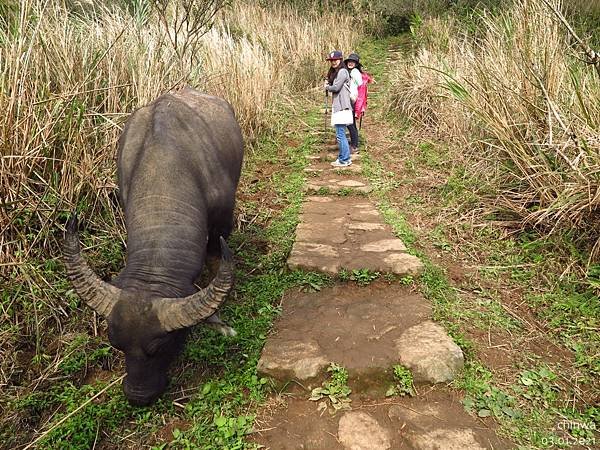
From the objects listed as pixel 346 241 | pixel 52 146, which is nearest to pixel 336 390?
pixel 346 241

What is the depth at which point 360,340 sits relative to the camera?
2852 mm

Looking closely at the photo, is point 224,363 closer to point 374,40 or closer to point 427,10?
point 427,10

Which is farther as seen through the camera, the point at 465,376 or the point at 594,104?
the point at 594,104

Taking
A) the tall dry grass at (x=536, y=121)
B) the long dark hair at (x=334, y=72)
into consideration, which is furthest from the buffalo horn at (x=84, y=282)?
the long dark hair at (x=334, y=72)

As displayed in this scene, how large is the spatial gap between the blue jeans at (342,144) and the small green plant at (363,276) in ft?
10.5

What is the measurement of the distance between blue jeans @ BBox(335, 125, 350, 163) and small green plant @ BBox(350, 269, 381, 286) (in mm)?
3191

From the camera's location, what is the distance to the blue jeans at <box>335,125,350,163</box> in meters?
6.35

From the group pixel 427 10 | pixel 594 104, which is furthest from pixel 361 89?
pixel 427 10

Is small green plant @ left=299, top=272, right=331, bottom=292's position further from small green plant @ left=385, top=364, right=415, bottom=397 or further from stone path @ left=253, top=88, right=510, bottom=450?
small green plant @ left=385, top=364, right=415, bottom=397

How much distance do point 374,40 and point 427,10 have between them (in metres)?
2.49

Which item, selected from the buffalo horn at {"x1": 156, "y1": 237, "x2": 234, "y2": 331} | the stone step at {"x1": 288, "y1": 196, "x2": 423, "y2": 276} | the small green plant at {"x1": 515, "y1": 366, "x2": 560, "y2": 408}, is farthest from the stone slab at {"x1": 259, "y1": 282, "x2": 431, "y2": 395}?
the small green plant at {"x1": 515, "y1": 366, "x2": 560, "y2": 408}

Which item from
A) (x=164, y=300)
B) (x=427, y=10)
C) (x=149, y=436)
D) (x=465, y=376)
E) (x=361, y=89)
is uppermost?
(x=427, y=10)

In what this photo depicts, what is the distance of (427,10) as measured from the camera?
14297 mm

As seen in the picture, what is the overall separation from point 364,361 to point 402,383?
255 mm
